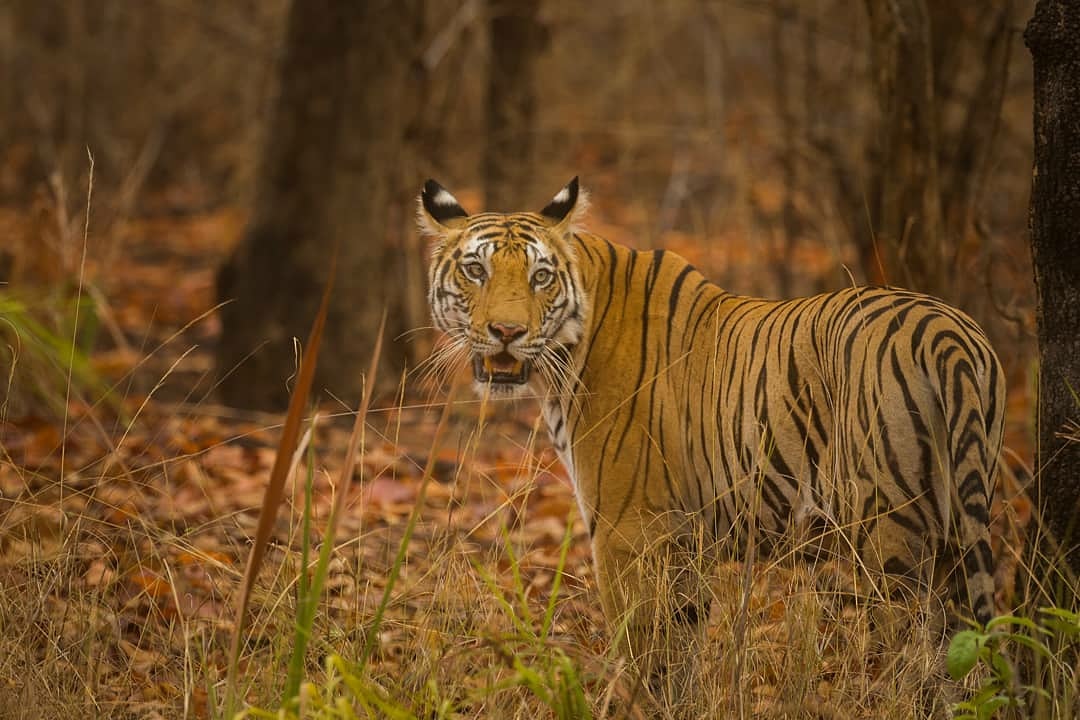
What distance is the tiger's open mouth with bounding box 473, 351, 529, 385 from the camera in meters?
3.88

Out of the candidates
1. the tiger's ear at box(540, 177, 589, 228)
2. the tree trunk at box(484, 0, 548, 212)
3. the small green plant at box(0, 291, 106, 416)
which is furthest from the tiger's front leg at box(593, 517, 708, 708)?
the tree trunk at box(484, 0, 548, 212)

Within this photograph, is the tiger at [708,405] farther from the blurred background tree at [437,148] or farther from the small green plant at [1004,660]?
the blurred background tree at [437,148]

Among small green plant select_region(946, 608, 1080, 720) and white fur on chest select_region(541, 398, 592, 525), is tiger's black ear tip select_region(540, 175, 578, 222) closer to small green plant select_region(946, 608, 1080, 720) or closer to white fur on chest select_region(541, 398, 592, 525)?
white fur on chest select_region(541, 398, 592, 525)

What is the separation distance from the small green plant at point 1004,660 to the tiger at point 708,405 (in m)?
0.18

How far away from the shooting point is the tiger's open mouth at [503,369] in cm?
388

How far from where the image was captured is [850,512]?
3229 mm

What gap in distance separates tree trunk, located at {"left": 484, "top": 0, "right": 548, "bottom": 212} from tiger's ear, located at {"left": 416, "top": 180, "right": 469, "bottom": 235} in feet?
15.3

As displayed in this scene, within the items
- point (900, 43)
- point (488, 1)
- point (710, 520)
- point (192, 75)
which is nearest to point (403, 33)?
point (488, 1)

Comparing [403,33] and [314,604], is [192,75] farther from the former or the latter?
[314,604]

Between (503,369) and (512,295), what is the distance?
226mm

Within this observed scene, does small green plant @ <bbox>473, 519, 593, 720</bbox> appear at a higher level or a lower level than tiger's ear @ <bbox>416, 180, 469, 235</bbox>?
lower

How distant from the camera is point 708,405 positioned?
3.77 meters

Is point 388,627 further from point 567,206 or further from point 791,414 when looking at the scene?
point 567,206

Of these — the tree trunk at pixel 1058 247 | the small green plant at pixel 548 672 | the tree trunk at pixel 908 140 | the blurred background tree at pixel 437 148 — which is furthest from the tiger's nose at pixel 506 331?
the tree trunk at pixel 908 140
